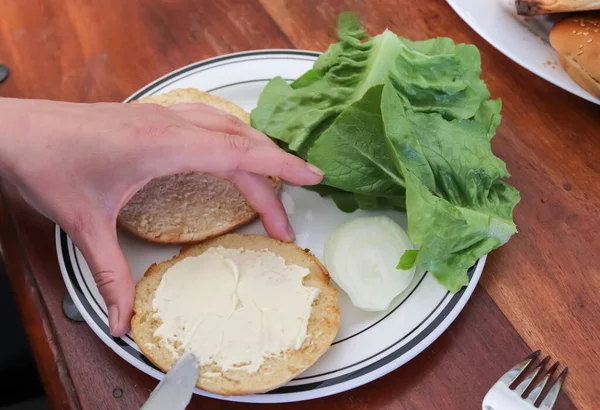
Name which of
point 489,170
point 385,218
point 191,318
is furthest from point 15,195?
point 489,170

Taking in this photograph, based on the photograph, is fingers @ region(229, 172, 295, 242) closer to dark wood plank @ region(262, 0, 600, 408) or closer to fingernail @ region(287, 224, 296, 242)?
fingernail @ region(287, 224, 296, 242)

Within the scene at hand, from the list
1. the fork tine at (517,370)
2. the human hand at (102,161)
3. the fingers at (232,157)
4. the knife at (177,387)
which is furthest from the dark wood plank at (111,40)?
the fork tine at (517,370)

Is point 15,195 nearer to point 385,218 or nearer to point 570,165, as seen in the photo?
point 385,218

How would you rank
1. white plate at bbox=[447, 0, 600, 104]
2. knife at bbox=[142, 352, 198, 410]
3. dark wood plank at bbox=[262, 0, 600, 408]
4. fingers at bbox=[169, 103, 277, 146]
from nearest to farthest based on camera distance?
knife at bbox=[142, 352, 198, 410] < dark wood plank at bbox=[262, 0, 600, 408] < fingers at bbox=[169, 103, 277, 146] < white plate at bbox=[447, 0, 600, 104]

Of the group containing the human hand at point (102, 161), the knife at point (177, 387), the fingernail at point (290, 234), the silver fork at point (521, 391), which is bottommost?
the knife at point (177, 387)

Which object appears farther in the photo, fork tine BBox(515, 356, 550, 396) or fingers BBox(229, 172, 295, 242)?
fingers BBox(229, 172, 295, 242)

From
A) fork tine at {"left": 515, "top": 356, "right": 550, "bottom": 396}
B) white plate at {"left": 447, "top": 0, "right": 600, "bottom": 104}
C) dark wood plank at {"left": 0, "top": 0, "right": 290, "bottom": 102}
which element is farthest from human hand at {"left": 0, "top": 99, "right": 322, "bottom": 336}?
white plate at {"left": 447, "top": 0, "right": 600, "bottom": 104}

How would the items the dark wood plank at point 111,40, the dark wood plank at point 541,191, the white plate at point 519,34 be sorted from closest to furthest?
the dark wood plank at point 541,191
the white plate at point 519,34
the dark wood plank at point 111,40

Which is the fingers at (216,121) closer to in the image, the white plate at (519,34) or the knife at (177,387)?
the knife at (177,387)
